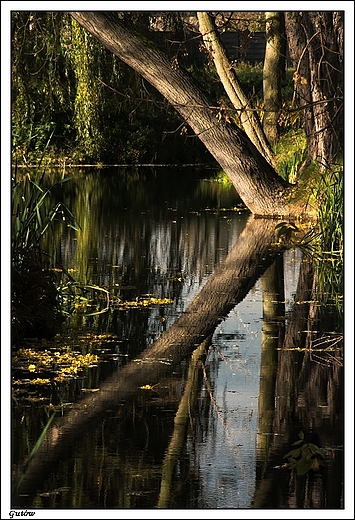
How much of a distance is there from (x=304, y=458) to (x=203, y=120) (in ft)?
30.1

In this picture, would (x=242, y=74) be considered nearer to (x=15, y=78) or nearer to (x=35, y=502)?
(x=15, y=78)

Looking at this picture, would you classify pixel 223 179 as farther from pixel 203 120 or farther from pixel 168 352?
pixel 168 352

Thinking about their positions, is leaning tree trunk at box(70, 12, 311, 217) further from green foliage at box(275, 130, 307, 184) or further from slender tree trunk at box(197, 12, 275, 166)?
green foliage at box(275, 130, 307, 184)

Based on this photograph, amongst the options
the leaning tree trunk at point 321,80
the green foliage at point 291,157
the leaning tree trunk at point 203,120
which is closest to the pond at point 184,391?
the leaning tree trunk at point 203,120

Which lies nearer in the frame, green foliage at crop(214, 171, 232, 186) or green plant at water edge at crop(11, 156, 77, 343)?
green plant at water edge at crop(11, 156, 77, 343)

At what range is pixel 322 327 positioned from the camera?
24.6 ft

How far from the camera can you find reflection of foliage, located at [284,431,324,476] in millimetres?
4617

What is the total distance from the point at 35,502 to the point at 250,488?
862 millimetres

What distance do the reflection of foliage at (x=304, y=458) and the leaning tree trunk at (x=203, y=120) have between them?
789cm

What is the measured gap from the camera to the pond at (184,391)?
175 inches

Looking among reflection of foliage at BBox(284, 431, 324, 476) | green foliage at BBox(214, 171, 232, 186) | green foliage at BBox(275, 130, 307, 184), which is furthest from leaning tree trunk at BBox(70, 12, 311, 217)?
reflection of foliage at BBox(284, 431, 324, 476)

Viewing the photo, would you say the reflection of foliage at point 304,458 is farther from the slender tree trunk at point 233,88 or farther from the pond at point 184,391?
the slender tree trunk at point 233,88

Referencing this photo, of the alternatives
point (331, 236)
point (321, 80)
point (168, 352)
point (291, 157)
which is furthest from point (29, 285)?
point (291, 157)

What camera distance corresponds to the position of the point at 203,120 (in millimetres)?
13453
